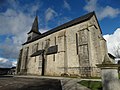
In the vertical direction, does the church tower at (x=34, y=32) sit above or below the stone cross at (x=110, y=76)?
above

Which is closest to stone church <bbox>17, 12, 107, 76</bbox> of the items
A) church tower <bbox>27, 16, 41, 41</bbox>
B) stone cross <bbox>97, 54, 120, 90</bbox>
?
church tower <bbox>27, 16, 41, 41</bbox>

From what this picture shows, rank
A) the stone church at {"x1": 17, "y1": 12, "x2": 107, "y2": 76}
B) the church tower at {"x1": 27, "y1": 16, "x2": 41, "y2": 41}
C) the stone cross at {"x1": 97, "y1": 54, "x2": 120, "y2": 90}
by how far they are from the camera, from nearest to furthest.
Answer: the stone cross at {"x1": 97, "y1": 54, "x2": 120, "y2": 90} < the stone church at {"x1": 17, "y1": 12, "x2": 107, "y2": 76} < the church tower at {"x1": 27, "y1": 16, "x2": 41, "y2": 41}

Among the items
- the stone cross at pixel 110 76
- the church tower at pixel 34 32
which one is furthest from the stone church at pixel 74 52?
the stone cross at pixel 110 76

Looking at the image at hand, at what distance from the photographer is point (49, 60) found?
80.8 feet

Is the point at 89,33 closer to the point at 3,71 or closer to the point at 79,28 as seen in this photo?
the point at 79,28

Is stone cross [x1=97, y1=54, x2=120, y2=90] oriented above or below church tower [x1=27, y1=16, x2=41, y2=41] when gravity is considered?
below

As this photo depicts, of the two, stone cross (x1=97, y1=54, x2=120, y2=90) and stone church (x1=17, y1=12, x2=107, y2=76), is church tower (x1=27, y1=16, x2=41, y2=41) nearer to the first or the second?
stone church (x1=17, y1=12, x2=107, y2=76)

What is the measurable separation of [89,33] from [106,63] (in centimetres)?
1706

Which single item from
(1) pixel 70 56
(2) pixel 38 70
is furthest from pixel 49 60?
(1) pixel 70 56

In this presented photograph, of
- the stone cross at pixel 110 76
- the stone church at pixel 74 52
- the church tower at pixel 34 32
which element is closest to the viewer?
the stone cross at pixel 110 76

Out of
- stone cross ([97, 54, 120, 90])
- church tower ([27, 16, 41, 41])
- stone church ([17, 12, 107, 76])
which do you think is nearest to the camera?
stone cross ([97, 54, 120, 90])

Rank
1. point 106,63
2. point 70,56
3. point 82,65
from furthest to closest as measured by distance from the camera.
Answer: point 70,56
point 82,65
point 106,63

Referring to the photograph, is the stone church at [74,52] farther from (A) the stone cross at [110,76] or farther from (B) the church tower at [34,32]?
(A) the stone cross at [110,76]

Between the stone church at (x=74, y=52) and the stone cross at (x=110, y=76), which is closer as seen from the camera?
the stone cross at (x=110, y=76)
